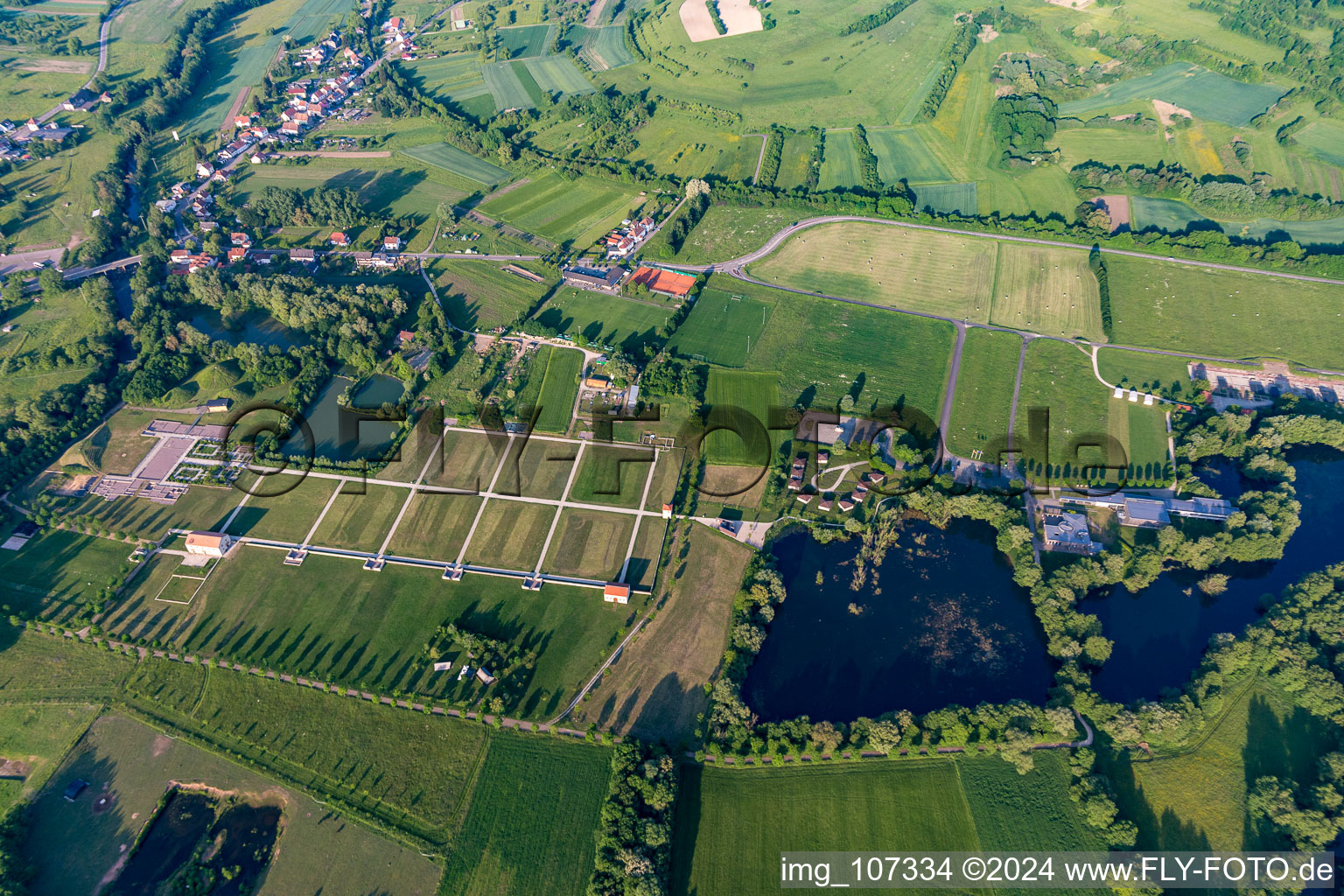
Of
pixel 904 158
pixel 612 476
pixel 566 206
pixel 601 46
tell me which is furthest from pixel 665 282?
pixel 601 46

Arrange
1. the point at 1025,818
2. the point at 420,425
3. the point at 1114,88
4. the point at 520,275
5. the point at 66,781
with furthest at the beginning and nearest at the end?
the point at 1114,88 → the point at 520,275 → the point at 420,425 → the point at 66,781 → the point at 1025,818

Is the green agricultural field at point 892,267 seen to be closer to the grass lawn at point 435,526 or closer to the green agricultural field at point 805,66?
the green agricultural field at point 805,66

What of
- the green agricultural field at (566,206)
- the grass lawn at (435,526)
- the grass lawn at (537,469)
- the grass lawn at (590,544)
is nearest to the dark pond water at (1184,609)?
the grass lawn at (590,544)

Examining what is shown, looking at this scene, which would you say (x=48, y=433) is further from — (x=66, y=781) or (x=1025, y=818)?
(x=1025, y=818)

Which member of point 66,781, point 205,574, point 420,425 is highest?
point 420,425

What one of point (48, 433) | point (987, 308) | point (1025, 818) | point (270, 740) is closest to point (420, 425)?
point (270, 740)

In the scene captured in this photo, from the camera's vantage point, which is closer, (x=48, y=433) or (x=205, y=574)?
(x=205, y=574)

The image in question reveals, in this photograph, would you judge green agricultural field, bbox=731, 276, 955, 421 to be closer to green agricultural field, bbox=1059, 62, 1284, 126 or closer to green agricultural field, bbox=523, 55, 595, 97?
green agricultural field, bbox=1059, 62, 1284, 126
